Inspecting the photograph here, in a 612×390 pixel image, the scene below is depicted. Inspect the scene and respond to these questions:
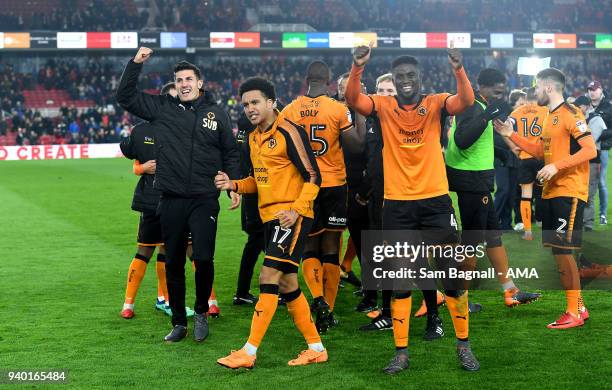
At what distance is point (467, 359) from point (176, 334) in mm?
2373

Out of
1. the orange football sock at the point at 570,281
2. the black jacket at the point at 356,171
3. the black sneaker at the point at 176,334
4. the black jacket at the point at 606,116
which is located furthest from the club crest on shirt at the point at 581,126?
the black jacket at the point at 606,116

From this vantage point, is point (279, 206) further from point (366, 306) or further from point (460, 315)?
point (366, 306)

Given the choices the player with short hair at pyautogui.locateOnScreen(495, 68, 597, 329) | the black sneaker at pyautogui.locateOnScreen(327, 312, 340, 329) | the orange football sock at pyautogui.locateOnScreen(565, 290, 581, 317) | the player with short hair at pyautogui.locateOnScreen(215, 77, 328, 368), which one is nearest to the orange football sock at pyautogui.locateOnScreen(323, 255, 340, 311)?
the black sneaker at pyautogui.locateOnScreen(327, 312, 340, 329)

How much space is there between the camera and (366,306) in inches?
309

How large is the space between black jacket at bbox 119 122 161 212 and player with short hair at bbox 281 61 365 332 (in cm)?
136

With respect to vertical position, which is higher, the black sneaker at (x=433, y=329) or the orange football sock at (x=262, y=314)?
the orange football sock at (x=262, y=314)

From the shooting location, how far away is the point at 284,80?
46.2 metres

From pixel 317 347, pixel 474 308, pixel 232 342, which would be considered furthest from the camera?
pixel 474 308

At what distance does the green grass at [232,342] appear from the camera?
557 centimetres

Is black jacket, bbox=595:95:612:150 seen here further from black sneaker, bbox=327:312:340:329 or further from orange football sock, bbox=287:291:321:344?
orange football sock, bbox=287:291:321:344

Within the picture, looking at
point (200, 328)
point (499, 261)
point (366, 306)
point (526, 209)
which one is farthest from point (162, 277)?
point (526, 209)

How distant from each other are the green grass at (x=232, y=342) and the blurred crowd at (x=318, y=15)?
3461 centimetres

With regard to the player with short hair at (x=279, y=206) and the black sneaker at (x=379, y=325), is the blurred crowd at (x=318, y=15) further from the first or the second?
the player with short hair at (x=279, y=206)

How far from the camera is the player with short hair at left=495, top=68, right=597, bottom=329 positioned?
6.99m
